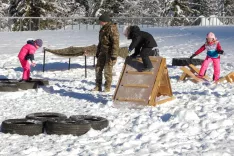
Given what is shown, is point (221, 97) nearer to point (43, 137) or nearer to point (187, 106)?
point (187, 106)

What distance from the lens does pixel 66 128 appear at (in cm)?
787

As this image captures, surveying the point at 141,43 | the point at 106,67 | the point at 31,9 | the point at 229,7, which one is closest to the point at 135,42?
the point at 141,43

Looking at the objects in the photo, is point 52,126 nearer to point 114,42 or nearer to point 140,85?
point 140,85

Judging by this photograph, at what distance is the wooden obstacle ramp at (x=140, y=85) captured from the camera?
10024 millimetres

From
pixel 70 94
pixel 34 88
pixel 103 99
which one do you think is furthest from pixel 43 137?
pixel 34 88

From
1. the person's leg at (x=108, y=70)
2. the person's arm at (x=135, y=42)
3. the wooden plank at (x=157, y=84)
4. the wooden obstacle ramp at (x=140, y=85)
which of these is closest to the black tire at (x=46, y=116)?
the wooden obstacle ramp at (x=140, y=85)

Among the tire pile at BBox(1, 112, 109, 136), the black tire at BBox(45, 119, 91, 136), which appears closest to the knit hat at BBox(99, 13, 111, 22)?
the tire pile at BBox(1, 112, 109, 136)

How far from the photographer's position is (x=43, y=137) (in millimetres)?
7801

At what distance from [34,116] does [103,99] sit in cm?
248

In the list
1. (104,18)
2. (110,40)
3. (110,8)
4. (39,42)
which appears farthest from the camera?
(110,8)

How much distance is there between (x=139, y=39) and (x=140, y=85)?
974 millimetres

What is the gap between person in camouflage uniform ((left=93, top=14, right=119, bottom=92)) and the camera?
11867mm

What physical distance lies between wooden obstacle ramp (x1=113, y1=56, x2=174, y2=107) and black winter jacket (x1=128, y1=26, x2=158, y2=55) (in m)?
0.29

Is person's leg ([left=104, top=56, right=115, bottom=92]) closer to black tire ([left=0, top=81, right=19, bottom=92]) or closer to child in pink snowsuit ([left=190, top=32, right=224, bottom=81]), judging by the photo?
black tire ([left=0, top=81, right=19, bottom=92])
